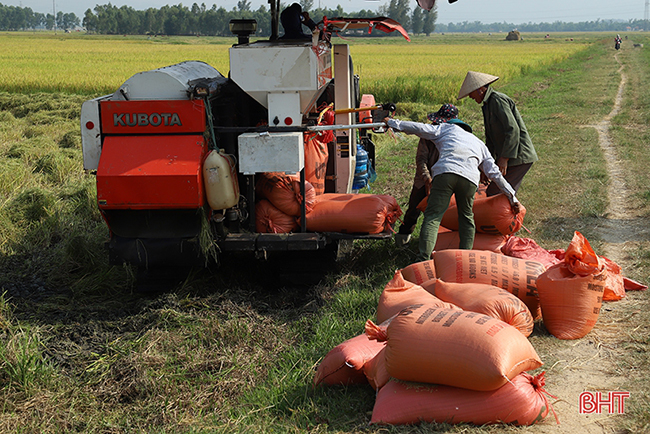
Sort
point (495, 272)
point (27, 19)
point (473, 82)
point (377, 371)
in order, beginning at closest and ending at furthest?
point (377, 371) → point (495, 272) → point (473, 82) → point (27, 19)

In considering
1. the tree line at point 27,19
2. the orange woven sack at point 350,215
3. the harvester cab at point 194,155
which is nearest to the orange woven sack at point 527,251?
the orange woven sack at point 350,215

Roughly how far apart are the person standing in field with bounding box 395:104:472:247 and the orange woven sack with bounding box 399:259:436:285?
1.28 m

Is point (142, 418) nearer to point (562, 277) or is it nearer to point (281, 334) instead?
point (281, 334)

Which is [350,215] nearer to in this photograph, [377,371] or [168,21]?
[377,371]

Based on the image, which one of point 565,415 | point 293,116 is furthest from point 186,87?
point 565,415

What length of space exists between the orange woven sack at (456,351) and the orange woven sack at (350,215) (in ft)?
6.55

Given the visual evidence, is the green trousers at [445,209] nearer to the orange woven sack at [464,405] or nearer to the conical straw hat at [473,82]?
the conical straw hat at [473,82]

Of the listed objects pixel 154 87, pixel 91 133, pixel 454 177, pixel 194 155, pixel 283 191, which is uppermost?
pixel 154 87

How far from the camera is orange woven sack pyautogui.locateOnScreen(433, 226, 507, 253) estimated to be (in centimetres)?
568

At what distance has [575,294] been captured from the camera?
412cm

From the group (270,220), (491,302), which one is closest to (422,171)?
(270,220)

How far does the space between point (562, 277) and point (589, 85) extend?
22761 millimetres

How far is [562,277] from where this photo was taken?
13.9 ft

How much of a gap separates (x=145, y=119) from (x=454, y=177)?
258 centimetres
